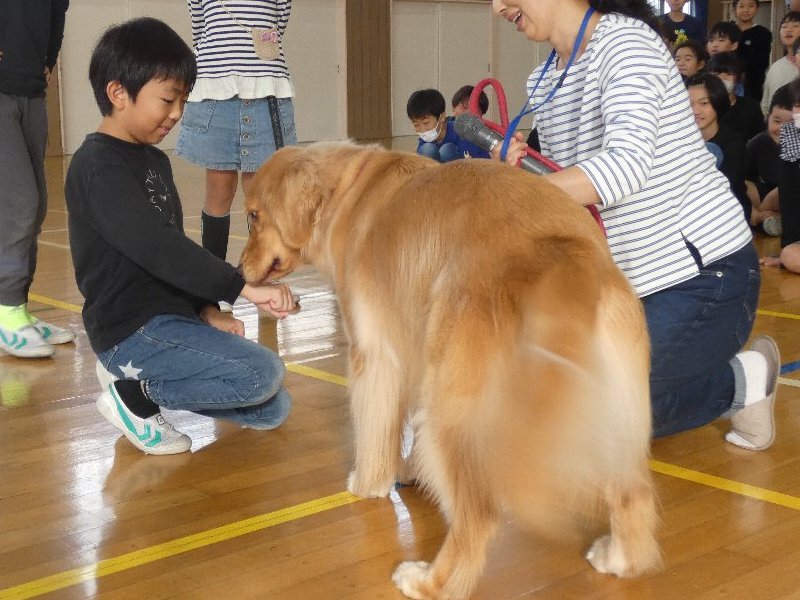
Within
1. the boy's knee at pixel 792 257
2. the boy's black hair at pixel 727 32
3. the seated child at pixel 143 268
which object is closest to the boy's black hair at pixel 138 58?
the seated child at pixel 143 268

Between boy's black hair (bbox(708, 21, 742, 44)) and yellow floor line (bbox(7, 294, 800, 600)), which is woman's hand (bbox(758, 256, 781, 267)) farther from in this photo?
Answer: boy's black hair (bbox(708, 21, 742, 44))

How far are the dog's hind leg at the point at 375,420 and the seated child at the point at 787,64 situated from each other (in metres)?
7.97

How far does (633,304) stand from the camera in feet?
6.97

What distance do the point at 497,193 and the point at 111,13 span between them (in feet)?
40.9

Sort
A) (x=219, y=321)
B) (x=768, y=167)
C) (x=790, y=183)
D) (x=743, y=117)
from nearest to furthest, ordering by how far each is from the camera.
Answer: (x=219, y=321) → (x=790, y=183) → (x=768, y=167) → (x=743, y=117)

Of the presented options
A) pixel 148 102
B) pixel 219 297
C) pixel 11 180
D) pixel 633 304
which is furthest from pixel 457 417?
pixel 11 180

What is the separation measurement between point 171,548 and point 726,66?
780 cm

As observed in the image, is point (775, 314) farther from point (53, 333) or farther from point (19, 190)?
point (19, 190)

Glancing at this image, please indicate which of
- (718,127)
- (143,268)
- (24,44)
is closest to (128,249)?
(143,268)

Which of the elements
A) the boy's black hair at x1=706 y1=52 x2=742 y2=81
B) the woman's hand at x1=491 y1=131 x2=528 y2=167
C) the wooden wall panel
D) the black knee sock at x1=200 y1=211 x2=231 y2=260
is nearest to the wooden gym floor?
the woman's hand at x1=491 y1=131 x2=528 y2=167

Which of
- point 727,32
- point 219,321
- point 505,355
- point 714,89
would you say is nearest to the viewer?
point 505,355

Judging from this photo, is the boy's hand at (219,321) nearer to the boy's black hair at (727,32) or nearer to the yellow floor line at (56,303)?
the yellow floor line at (56,303)

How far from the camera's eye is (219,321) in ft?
11.5

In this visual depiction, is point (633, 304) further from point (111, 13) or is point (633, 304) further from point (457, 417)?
point (111, 13)
